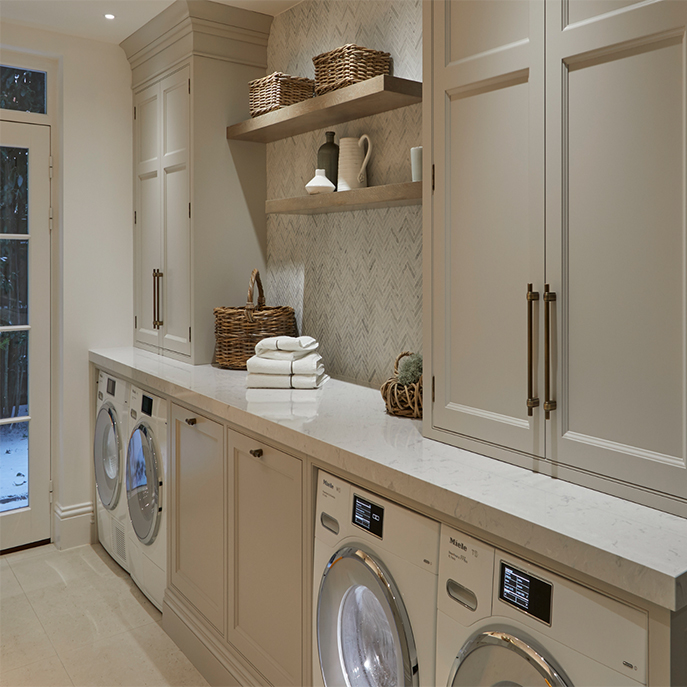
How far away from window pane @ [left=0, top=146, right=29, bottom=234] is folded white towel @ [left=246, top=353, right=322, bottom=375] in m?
1.68

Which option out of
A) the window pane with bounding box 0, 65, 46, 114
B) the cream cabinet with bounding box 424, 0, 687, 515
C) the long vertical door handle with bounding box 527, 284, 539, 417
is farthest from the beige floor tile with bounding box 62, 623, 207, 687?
the window pane with bounding box 0, 65, 46, 114

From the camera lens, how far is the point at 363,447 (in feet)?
5.46

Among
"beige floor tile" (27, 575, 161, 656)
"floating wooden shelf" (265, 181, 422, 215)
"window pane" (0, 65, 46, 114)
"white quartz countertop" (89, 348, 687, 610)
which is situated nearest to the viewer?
"white quartz countertop" (89, 348, 687, 610)

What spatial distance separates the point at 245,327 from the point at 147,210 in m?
1.06

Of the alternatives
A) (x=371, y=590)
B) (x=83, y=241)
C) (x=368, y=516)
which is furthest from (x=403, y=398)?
(x=83, y=241)

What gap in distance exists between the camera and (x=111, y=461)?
10.4 feet

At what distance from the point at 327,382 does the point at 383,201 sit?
82 centimetres

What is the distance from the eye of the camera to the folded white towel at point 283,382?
97.2 inches

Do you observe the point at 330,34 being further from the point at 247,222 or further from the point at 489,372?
the point at 489,372

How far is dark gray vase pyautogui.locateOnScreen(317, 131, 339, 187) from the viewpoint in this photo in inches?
99.9

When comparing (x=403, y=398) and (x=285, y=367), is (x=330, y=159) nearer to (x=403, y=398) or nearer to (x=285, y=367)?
(x=285, y=367)

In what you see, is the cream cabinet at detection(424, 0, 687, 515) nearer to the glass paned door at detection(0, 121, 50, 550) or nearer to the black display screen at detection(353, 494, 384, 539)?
the black display screen at detection(353, 494, 384, 539)

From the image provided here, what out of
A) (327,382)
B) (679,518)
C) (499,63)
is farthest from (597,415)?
(327,382)

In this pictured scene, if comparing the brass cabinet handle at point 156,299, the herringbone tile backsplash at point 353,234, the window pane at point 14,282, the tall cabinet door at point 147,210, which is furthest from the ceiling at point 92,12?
the brass cabinet handle at point 156,299
